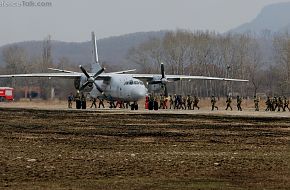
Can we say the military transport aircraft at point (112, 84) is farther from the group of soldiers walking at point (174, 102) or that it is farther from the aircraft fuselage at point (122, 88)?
the group of soldiers walking at point (174, 102)

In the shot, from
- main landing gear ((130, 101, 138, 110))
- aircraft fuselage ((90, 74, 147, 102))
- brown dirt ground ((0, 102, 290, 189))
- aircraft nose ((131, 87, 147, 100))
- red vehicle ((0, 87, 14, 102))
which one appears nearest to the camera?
brown dirt ground ((0, 102, 290, 189))

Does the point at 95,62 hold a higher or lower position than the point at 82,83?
higher

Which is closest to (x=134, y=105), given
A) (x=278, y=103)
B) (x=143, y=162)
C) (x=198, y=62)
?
(x=278, y=103)

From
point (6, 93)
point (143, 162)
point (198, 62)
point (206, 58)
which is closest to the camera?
point (143, 162)

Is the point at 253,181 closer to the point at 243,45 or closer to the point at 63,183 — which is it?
the point at 63,183

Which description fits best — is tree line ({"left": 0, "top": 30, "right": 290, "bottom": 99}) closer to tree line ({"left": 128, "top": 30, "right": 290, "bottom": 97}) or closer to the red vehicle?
tree line ({"left": 128, "top": 30, "right": 290, "bottom": 97})

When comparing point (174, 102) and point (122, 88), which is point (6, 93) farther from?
point (122, 88)

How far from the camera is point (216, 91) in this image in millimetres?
144875

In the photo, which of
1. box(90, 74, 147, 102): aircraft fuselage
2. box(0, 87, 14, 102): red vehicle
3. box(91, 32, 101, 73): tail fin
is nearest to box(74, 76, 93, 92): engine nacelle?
box(90, 74, 147, 102): aircraft fuselage

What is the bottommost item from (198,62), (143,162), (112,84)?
(143,162)

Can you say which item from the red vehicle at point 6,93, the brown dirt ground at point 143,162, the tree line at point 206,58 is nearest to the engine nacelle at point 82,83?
the brown dirt ground at point 143,162

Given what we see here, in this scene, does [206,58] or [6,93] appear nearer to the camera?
[6,93]

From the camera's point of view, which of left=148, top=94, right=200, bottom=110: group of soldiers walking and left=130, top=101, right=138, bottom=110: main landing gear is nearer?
left=148, top=94, right=200, bottom=110: group of soldiers walking

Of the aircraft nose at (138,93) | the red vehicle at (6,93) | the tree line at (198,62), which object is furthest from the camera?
the tree line at (198,62)
